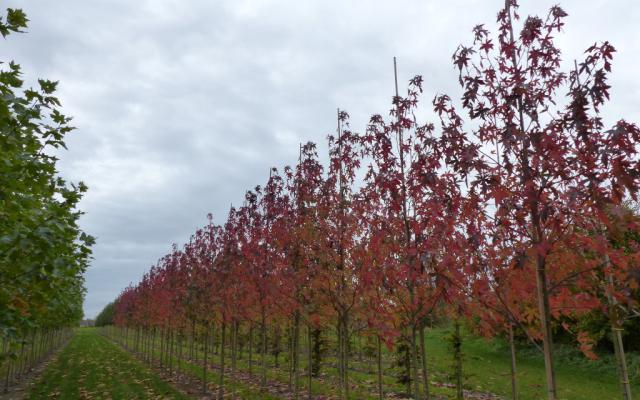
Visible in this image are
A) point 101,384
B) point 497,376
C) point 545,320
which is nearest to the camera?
point 545,320

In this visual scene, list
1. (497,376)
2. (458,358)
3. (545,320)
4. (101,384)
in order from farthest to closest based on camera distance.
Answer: (497,376), (101,384), (458,358), (545,320)

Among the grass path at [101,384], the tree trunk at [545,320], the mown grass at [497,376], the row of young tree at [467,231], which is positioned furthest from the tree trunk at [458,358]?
the grass path at [101,384]

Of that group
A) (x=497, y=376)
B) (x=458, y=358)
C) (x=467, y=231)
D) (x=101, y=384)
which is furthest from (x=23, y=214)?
(x=497, y=376)

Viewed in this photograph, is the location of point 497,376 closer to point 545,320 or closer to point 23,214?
point 545,320

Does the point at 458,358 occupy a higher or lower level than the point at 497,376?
higher

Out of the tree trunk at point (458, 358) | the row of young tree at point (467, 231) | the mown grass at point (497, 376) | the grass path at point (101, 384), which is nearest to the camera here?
the row of young tree at point (467, 231)

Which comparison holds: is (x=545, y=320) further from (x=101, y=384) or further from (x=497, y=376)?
(x=101, y=384)

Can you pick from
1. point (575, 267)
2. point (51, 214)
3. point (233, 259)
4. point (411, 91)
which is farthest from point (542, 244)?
point (233, 259)

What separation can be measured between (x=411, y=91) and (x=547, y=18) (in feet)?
10.4

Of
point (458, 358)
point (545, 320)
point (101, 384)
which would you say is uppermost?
point (545, 320)

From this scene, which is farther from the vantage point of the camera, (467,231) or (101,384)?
(101,384)

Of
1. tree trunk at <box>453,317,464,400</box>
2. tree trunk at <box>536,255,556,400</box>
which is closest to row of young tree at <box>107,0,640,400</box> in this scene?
tree trunk at <box>536,255,556,400</box>

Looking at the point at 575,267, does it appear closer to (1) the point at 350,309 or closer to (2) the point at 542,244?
(2) the point at 542,244

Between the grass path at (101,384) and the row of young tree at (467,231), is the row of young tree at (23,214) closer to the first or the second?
the row of young tree at (467,231)
